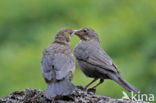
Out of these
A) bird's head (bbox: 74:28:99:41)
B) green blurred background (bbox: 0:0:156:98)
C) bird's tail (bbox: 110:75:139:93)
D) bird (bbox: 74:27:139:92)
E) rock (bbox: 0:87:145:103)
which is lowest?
rock (bbox: 0:87:145:103)

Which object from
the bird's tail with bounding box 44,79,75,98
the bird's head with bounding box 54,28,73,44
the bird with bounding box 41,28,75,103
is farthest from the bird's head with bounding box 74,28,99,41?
the bird's tail with bounding box 44,79,75,98

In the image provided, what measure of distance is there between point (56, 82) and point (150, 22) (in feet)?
22.5

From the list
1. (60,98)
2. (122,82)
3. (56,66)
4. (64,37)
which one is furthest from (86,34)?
(60,98)

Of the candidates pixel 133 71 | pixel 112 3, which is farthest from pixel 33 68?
pixel 112 3

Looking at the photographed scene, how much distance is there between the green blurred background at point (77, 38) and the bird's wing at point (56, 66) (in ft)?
8.68

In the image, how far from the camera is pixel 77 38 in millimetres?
10430

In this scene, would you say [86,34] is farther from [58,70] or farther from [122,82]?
[58,70]

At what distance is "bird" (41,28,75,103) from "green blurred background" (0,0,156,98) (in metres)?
2.53

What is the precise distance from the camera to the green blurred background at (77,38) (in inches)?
398

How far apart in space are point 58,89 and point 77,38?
3852 millimetres

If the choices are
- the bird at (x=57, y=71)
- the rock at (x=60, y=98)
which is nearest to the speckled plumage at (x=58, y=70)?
the bird at (x=57, y=71)

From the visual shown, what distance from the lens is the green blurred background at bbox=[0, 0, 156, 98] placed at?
10.1 meters

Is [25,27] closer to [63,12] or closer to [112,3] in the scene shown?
[63,12]

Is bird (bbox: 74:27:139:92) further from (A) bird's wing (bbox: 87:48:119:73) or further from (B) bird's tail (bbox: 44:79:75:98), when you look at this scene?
(B) bird's tail (bbox: 44:79:75:98)
